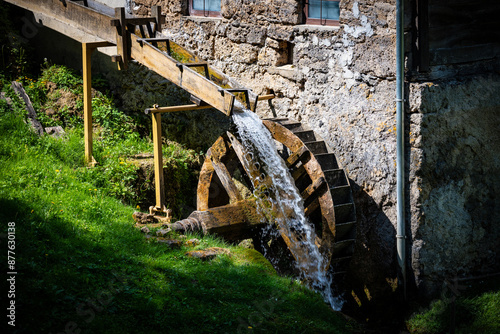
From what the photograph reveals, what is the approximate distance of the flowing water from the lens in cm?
572

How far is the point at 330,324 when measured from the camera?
491 cm

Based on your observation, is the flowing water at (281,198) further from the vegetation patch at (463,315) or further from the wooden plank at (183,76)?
the vegetation patch at (463,315)

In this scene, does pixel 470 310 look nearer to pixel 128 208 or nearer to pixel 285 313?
pixel 285 313

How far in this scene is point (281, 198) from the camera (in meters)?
5.95

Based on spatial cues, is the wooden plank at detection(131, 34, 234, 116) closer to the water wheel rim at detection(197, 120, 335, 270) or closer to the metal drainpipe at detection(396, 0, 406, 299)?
the water wheel rim at detection(197, 120, 335, 270)

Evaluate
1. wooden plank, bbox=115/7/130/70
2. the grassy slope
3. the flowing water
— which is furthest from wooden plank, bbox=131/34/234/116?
the grassy slope

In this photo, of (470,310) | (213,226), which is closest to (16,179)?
(213,226)

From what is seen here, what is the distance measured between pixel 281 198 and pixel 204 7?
3183mm

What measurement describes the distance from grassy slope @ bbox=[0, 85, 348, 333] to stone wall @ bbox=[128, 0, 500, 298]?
43.9 inches

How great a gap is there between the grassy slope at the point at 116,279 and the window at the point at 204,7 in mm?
2933

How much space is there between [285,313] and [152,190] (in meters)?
3.15

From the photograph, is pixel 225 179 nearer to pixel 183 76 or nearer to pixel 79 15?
pixel 183 76

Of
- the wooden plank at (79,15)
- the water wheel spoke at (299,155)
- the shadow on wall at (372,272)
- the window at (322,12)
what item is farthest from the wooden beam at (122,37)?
the shadow on wall at (372,272)

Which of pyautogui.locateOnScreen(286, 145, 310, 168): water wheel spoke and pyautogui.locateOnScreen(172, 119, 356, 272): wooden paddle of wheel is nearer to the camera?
pyautogui.locateOnScreen(172, 119, 356, 272): wooden paddle of wheel
